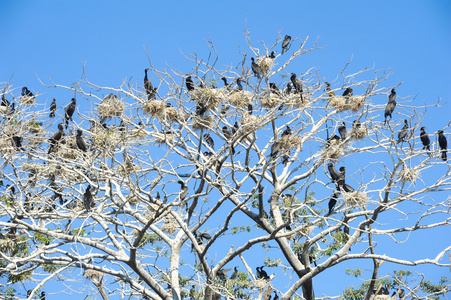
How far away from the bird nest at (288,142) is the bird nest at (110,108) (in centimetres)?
291

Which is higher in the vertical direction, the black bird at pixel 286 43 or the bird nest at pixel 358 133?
the black bird at pixel 286 43

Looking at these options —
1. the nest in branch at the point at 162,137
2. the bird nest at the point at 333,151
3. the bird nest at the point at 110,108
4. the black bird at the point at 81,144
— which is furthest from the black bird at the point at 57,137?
the bird nest at the point at 333,151

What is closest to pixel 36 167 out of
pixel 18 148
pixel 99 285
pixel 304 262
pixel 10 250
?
pixel 18 148

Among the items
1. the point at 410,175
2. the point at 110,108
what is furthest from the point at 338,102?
the point at 110,108

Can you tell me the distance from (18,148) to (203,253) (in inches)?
139

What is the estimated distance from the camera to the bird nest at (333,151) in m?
11.3

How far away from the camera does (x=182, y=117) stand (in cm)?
1002

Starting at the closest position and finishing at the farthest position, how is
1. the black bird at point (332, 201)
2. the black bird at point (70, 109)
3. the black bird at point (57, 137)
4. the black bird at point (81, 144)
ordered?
the black bird at point (81, 144) → the black bird at point (57, 137) → the black bird at point (332, 201) → the black bird at point (70, 109)

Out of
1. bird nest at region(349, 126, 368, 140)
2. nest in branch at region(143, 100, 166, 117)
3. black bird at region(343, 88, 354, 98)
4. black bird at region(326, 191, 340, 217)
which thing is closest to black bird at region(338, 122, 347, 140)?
bird nest at region(349, 126, 368, 140)

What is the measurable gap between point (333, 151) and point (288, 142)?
0.99m

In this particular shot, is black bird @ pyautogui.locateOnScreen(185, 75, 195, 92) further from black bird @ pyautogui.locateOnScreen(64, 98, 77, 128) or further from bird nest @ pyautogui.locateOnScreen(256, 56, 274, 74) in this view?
black bird @ pyautogui.locateOnScreen(64, 98, 77, 128)

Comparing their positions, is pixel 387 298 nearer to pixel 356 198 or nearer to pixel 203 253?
pixel 356 198

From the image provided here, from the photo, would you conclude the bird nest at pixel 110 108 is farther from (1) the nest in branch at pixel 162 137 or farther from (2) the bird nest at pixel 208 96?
(2) the bird nest at pixel 208 96

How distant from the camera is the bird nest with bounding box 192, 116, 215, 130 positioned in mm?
9898
